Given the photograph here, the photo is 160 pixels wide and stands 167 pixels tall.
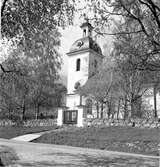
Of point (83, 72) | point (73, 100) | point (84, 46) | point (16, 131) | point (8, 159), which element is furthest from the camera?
point (84, 46)

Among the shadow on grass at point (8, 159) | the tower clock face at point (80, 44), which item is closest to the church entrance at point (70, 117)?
the shadow on grass at point (8, 159)

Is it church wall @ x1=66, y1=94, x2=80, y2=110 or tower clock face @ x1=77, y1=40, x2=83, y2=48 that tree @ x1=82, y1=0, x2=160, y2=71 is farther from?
tower clock face @ x1=77, y1=40, x2=83, y2=48

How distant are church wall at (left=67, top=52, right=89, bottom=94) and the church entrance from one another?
15.5m

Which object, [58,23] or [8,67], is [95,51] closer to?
[8,67]

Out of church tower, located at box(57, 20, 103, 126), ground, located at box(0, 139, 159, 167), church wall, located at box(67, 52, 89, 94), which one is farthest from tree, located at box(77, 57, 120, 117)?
ground, located at box(0, 139, 159, 167)

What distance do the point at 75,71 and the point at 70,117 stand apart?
1931 centimetres

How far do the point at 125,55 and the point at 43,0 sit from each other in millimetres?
3348

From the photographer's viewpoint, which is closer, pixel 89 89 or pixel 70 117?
pixel 70 117

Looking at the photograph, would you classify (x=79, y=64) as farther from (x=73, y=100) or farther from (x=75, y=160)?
(x=75, y=160)

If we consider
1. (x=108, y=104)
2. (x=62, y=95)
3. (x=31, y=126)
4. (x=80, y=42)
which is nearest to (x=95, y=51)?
(x=80, y=42)

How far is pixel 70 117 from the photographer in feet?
77.2

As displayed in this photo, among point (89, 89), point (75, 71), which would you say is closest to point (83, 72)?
point (75, 71)

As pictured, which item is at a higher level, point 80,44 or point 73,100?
point 80,44

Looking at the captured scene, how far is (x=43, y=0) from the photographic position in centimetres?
719
